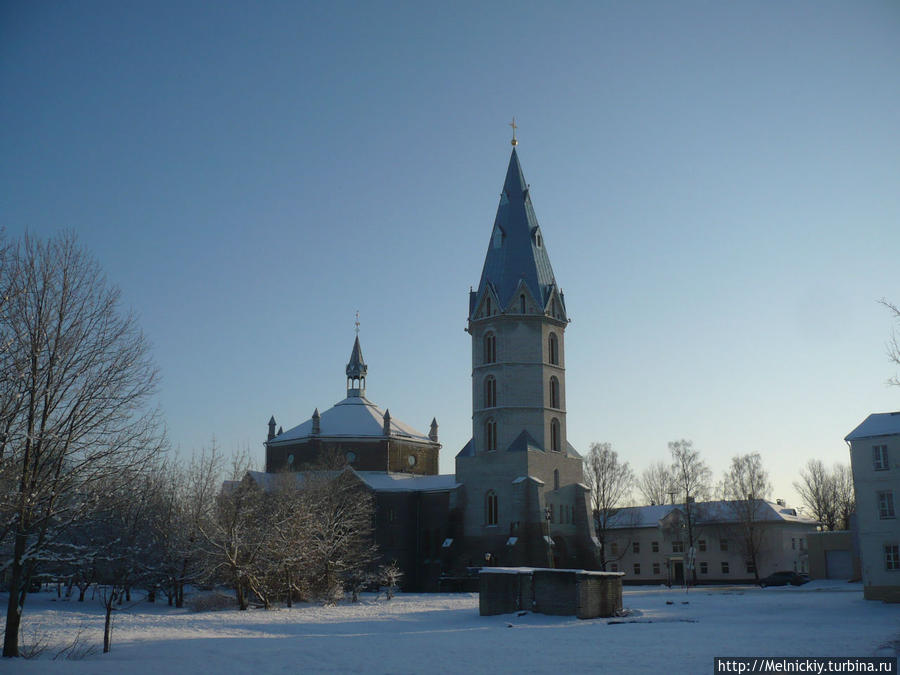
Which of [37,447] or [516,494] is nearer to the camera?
[37,447]

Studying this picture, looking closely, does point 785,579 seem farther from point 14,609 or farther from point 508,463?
point 14,609

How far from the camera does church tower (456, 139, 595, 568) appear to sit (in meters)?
55.8

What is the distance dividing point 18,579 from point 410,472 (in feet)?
166

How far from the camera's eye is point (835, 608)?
→ 109ft

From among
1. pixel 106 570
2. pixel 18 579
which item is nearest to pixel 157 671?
pixel 18 579

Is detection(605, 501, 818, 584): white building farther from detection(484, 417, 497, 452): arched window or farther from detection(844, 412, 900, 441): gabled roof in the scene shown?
detection(844, 412, 900, 441): gabled roof

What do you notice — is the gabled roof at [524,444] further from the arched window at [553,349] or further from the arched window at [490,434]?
the arched window at [553,349]

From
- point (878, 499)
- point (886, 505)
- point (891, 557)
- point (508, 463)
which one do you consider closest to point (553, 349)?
point (508, 463)

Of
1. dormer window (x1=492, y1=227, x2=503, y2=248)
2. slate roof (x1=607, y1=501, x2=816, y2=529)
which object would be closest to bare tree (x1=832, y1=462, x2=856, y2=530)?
slate roof (x1=607, y1=501, x2=816, y2=529)

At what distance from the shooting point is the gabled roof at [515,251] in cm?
6072

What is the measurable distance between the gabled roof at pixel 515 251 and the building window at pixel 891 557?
29.1m

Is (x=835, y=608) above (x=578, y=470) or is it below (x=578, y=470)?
below

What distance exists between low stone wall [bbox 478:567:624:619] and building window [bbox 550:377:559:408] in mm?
27342

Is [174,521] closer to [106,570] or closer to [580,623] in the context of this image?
[106,570]
